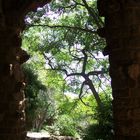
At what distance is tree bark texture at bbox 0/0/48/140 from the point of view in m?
5.32

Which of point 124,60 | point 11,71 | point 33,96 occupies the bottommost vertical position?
point 124,60

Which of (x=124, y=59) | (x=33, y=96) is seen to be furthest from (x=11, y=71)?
(x=33, y=96)

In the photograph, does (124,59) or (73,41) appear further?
(73,41)

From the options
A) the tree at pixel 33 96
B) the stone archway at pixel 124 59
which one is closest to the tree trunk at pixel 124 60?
the stone archway at pixel 124 59

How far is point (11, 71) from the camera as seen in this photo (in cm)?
535

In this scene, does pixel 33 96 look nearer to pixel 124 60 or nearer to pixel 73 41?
pixel 73 41

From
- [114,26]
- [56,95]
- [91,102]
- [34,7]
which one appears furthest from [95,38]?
[114,26]

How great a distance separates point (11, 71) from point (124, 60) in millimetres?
2189

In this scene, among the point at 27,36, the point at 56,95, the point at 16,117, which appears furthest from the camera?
the point at 56,95

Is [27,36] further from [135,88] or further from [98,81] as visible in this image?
[135,88]

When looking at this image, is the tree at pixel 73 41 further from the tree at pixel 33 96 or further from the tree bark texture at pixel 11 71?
the tree bark texture at pixel 11 71

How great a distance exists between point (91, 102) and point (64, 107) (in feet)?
5.09

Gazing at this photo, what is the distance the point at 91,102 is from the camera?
17.9m

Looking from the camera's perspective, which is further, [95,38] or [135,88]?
[95,38]
